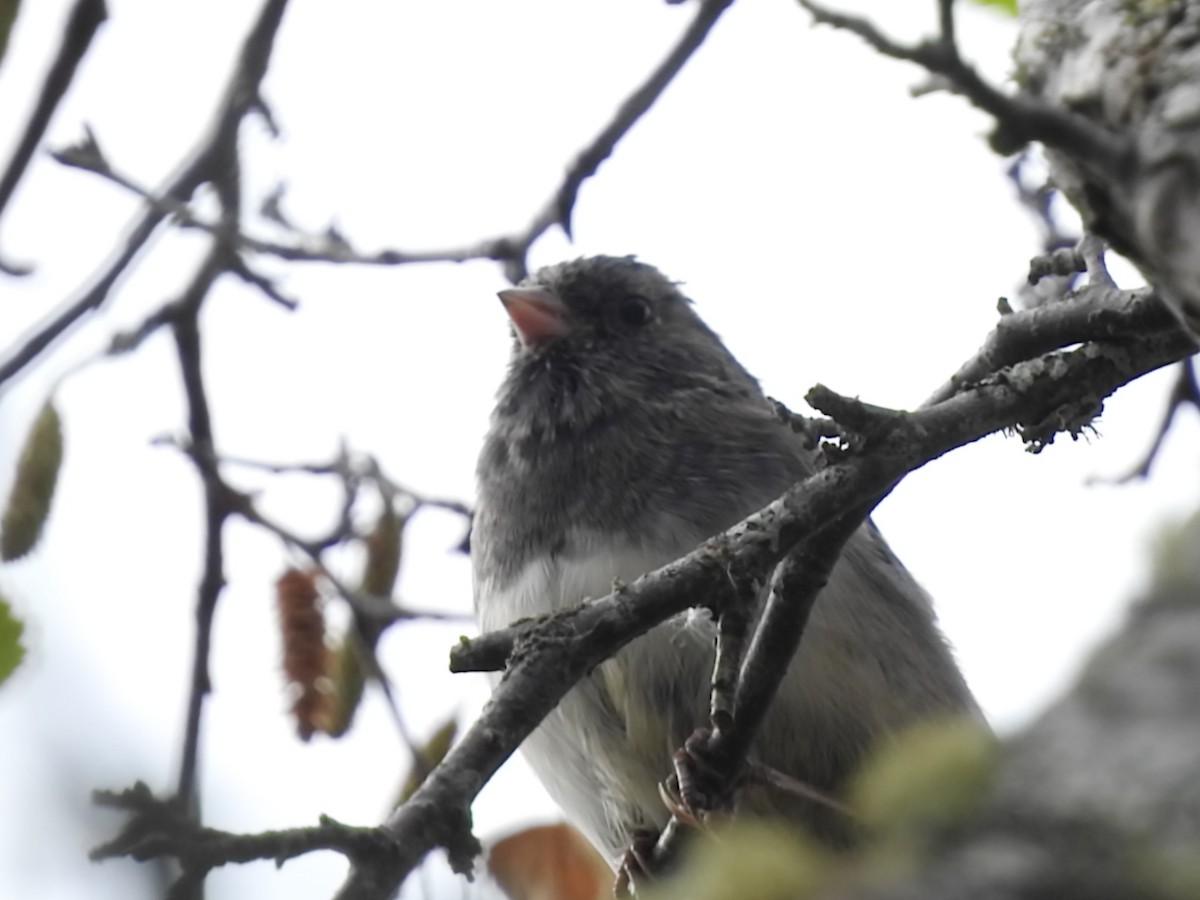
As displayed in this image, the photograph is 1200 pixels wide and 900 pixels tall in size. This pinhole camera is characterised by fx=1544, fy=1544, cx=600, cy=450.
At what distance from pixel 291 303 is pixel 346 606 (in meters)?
0.82

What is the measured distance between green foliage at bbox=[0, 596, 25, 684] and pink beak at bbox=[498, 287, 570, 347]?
1835 mm

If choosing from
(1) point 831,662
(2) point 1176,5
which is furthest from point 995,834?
(1) point 831,662

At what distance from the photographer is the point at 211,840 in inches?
54.1

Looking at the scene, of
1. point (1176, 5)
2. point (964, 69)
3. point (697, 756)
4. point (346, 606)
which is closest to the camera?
point (964, 69)

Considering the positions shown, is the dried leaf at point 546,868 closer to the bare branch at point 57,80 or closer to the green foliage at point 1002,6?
the bare branch at point 57,80

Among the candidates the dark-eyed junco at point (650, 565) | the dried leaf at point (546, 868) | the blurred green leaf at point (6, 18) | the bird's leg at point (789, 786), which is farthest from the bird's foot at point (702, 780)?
the blurred green leaf at point (6, 18)

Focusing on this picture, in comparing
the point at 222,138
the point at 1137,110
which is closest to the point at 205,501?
the point at 222,138

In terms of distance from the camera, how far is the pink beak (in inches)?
147

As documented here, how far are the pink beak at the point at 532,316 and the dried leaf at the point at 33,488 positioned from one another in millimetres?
1194

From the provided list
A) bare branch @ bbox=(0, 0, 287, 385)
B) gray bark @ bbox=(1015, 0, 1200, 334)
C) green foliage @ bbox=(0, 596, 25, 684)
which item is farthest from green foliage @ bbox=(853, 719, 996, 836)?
bare branch @ bbox=(0, 0, 287, 385)

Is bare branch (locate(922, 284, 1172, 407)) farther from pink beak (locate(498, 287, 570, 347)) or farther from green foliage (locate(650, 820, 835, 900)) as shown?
pink beak (locate(498, 287, 570, 347))

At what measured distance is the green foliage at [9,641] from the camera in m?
1.99

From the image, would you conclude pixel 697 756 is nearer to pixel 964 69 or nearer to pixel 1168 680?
pixel 964 69

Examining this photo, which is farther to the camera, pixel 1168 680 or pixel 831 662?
pixel 831 662
